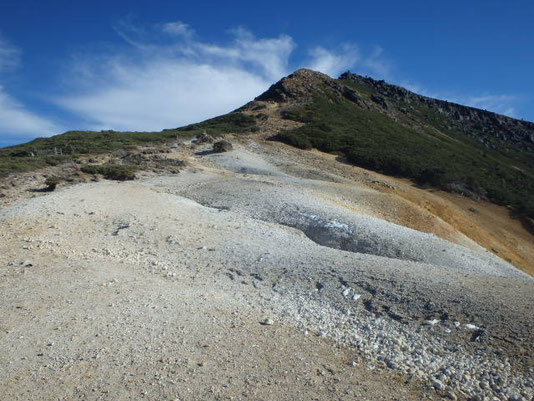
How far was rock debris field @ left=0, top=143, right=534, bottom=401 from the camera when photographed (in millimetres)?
5926

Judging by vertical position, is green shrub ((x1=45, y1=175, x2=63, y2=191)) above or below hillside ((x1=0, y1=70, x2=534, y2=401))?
above

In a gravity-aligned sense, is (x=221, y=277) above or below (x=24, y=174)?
below

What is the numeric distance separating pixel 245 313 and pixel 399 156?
2886cm

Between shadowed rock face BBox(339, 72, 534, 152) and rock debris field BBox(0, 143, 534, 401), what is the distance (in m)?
76.0

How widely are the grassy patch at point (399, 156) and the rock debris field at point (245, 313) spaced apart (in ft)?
58.5

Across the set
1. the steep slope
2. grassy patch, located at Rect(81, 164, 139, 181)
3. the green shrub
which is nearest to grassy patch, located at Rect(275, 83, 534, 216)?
the steep slope

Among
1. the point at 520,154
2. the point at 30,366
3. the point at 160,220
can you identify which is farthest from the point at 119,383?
the point at 520,154

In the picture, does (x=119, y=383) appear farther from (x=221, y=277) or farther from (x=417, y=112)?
(x=417, y=112)

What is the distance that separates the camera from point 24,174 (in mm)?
20859

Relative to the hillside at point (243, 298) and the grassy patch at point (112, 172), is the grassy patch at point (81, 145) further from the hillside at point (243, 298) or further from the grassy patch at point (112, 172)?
the grassy patch at point (112, 172)

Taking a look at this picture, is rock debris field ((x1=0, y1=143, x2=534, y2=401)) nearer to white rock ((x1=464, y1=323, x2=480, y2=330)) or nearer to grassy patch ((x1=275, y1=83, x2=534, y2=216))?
white rock ((x1=464, y1=323, x2=480, y2=330))

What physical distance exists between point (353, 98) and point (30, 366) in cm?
5926

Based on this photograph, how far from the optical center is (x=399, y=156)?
33844 millimetres

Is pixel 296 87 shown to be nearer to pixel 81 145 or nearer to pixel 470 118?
pixel 81 145
